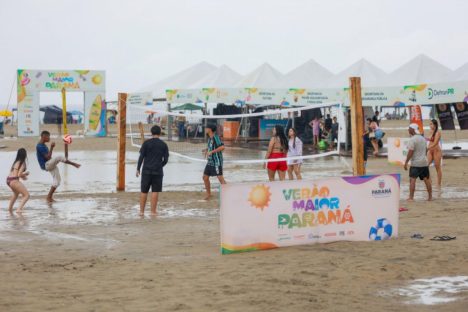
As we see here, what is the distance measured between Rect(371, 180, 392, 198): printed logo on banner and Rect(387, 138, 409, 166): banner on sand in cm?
1378

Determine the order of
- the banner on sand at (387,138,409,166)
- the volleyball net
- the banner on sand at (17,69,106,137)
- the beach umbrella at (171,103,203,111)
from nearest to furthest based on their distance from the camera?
1. the banner on sand at (387,138,409,166)
2. the volleyball net
3. the banner on sand at (17,69,106,137)
4. the beach umbrella at (171,103,203,111)

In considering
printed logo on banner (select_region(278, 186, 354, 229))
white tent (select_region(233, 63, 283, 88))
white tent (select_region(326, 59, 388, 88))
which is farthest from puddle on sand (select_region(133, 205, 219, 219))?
white tent (select_region(233, 63, 283, 88))

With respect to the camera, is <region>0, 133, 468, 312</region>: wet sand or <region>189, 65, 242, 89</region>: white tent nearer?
<region>0, 133, 468, 312</region>: wet sand

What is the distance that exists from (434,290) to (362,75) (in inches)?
1074

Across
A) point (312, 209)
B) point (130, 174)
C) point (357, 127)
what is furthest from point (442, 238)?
point (130, 174)

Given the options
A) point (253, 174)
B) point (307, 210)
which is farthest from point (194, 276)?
point (253, 174)

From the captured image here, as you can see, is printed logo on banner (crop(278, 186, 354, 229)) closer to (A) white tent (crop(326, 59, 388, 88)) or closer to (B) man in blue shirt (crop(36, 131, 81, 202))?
(B) man in blue shirt (crop(36, 131, 81, 202))

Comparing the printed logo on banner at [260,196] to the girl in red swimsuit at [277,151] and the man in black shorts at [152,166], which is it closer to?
the man in black shorts at [152,166]

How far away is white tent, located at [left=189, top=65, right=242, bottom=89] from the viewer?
41.3 m

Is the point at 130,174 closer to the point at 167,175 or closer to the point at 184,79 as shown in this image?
the point at 167,175

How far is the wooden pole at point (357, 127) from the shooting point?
12.6 m

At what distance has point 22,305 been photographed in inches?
256

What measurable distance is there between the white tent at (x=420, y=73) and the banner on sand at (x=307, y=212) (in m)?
21.1

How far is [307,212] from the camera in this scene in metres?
9.59
